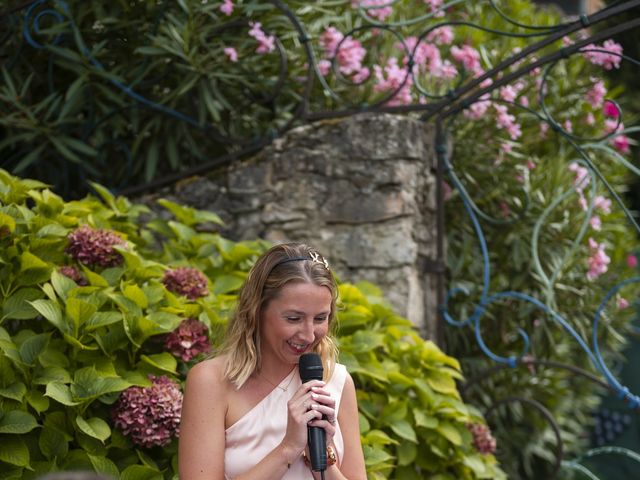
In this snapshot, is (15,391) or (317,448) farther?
(15,391)

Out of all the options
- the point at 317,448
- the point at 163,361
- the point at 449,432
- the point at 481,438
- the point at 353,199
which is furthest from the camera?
the point at 353,199

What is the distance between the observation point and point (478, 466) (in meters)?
3.43

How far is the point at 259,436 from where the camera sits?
2389 millimetres

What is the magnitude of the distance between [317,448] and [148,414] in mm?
745

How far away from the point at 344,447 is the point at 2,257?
1236 mm

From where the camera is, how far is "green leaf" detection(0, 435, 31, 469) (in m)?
2.58

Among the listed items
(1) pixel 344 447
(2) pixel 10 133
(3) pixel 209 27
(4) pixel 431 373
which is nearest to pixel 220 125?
(3) pixel 209 27

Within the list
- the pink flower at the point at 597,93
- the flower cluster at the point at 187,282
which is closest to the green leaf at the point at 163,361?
the flower cluster at the point at 187,282

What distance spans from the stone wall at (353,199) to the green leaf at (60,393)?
63.0 inches

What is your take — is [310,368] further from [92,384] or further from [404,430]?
[404,430]

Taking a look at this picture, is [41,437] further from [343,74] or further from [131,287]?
[343,74]

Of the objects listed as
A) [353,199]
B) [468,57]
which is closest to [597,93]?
[468,57]

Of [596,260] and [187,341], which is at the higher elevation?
[596,260]

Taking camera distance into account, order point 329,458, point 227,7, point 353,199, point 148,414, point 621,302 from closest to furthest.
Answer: point 329,458 < point 148,414 < point 353,199 < point 227,7 < point 621,302
